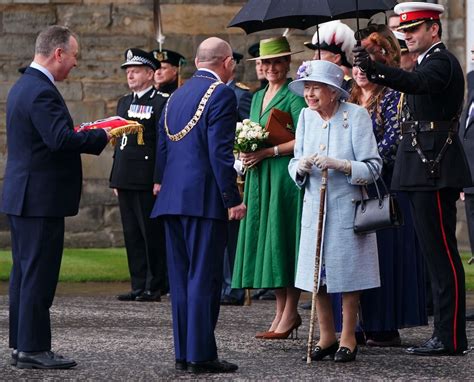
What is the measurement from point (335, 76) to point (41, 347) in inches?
87.1

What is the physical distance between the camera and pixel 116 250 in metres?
16.2

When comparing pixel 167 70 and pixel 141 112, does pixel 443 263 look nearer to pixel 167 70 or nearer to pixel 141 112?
pixel 141 112

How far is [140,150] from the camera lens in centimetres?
1276

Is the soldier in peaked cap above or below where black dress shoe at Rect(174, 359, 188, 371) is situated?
above

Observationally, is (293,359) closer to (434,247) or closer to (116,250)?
(434,247)

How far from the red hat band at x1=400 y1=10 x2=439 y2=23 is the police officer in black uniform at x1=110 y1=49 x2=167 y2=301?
3919 millimetres

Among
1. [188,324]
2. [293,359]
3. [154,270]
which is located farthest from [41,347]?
[154,270]

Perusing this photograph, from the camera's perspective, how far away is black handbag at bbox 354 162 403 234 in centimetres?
848

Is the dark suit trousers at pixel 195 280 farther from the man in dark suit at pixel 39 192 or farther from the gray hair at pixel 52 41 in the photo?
the gray hair at pixel 52 41

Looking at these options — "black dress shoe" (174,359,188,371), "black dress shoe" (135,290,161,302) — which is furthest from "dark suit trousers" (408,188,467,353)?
"black dress shoe" (135,290,161,302)

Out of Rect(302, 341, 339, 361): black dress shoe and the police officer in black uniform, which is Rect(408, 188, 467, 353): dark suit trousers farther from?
the police officer in black uniform

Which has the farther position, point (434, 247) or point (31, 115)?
point (434, 247)

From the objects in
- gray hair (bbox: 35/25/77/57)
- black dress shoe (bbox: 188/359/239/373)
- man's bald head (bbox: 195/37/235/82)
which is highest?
gray hair (bbox: 35/25/77/57)

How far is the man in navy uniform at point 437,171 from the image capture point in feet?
29.2
